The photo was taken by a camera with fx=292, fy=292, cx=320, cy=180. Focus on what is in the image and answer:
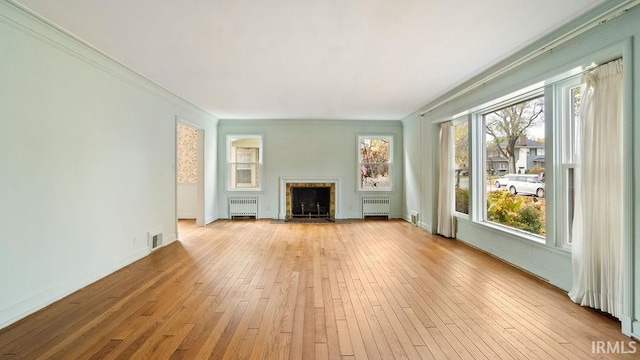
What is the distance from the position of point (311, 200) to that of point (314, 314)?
546 centimetres

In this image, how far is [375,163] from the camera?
7.95 m

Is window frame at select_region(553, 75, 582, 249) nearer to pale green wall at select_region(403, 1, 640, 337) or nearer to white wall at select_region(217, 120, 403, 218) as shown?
pale green wall at select_region(403, 1, 640, 337)

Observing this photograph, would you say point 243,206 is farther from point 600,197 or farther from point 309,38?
point 600,197

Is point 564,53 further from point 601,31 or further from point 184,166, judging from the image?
point 184,166

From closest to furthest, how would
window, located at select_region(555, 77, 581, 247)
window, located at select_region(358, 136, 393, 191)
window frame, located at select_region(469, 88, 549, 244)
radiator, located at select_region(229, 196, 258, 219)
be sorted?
window, located at select_region(555, 77, 581, 247)
window frame, located at select_region(469, 88, 549, 244)
radiator, located at select_region(229, 196, 258, 219)
window, located at select_region(358, 136, 393, 191)

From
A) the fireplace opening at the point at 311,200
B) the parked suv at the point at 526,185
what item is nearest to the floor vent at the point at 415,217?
the fireplace opening at the point at 311,200

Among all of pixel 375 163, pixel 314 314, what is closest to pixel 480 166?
pixel 375 163

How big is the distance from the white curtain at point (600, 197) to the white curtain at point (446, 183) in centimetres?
263

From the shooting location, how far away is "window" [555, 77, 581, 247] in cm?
312

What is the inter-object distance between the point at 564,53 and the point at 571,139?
0.91 meters

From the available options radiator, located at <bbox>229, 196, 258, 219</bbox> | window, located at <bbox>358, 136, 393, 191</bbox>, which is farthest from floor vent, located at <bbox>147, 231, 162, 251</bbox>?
window, located at <bbox>358, 136, 393, 191</bbox>

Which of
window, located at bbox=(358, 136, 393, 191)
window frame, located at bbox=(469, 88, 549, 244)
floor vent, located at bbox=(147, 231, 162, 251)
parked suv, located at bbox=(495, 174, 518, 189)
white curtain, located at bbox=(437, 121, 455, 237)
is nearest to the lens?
parked suv, located at bbox=(495, 174, 518, 189)

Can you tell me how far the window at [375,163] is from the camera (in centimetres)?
793

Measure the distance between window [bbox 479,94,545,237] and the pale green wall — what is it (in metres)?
0.28
